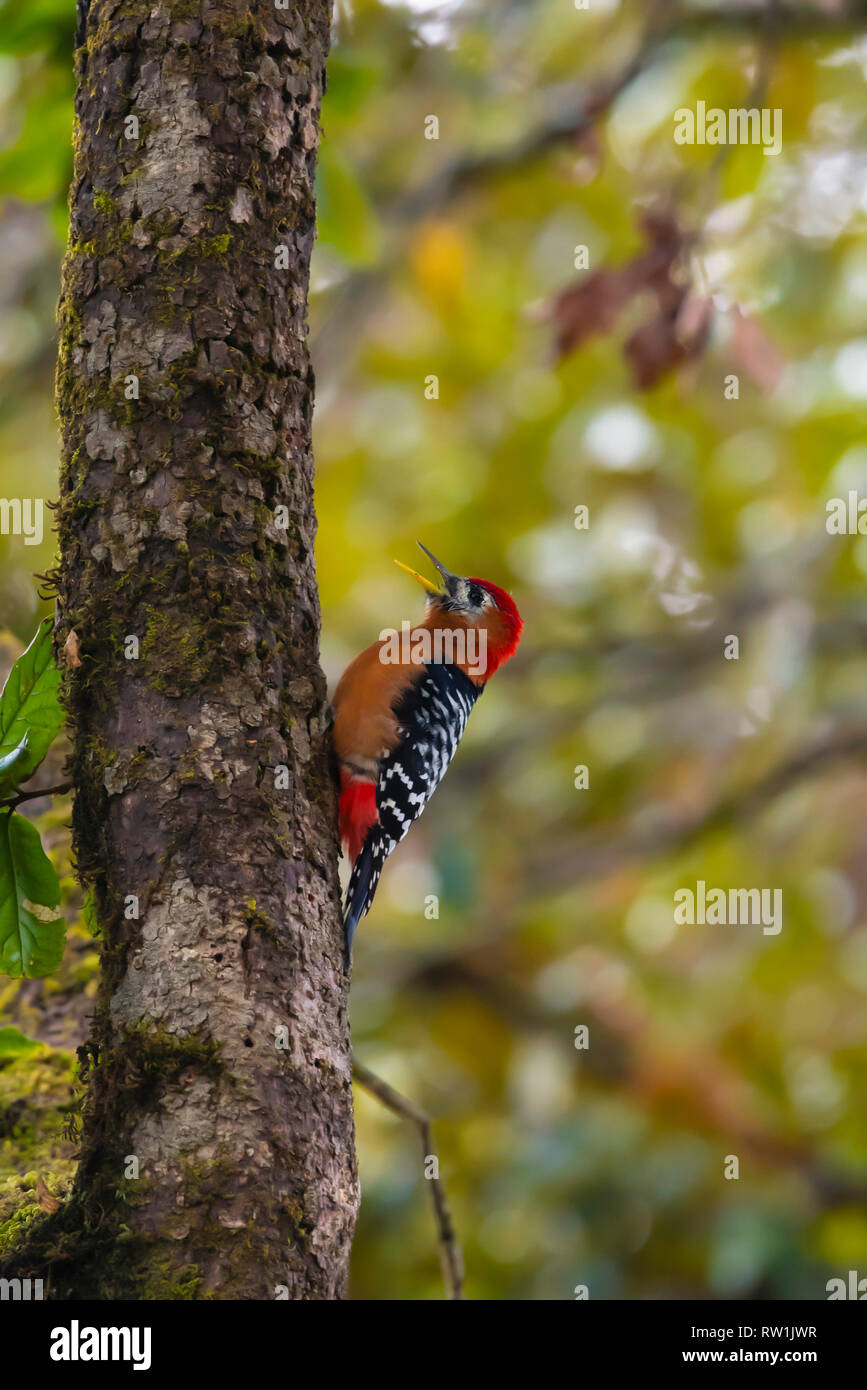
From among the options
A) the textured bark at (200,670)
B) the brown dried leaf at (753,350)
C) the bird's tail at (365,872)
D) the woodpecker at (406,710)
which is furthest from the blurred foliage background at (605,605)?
the textured bark at (200,670)

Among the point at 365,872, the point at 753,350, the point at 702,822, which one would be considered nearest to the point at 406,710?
the point at 365,872

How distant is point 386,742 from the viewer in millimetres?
3533

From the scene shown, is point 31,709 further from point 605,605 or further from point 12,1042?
point 605,605

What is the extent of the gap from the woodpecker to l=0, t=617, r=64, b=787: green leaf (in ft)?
2.50

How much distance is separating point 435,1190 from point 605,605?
533cm

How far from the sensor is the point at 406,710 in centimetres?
389

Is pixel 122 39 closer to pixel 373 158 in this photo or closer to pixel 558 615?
pixel 373 158

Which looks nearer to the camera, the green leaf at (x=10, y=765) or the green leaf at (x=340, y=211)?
the green leaf at (x=10, y=765)

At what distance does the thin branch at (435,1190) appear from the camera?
116 inches

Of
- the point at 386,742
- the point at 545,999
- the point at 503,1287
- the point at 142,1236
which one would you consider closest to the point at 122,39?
the point at 386,742

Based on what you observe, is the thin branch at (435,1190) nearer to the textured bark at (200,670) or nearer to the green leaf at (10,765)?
the textured bark at (200,670)

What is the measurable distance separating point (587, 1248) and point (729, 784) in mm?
3170

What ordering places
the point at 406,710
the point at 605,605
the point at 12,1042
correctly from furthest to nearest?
1. the point at 605,605
2. the point at 406,710
3. the point at 12,1042

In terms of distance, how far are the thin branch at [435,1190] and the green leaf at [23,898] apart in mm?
839
